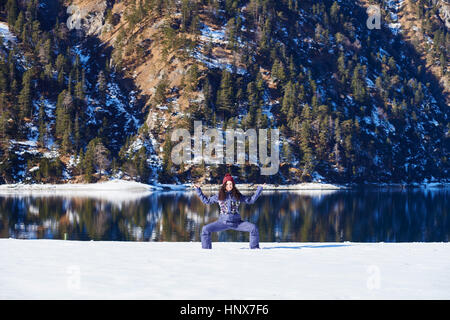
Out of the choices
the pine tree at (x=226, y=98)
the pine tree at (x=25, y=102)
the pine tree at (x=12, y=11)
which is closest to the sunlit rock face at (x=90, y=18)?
the pine tree at (x=12, y=11)

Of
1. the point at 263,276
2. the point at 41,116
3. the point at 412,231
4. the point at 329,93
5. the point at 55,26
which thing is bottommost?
the point at 412,231

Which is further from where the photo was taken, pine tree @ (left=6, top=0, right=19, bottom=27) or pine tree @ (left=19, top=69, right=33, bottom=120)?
pine tree @ (left=6, top=0, right=19, bottom=27)

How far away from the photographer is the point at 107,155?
426 ft

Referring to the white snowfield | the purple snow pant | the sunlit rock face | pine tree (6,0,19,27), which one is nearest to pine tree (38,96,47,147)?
pine tree (6,0,19,27)

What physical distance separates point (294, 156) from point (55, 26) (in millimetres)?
101386

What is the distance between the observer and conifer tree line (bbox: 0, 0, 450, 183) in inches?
5531

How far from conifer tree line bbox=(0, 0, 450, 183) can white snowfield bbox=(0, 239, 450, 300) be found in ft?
368

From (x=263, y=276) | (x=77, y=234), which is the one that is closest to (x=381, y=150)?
(x=77, y=234)

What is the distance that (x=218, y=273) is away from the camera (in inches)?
497

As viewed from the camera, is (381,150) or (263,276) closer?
(263,276)

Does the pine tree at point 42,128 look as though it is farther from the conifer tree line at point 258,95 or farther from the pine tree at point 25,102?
the pine tree at point 25,102

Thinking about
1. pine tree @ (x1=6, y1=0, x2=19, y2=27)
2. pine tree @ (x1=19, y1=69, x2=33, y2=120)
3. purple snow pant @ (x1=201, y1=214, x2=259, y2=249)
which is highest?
pine tree @ (x1=6, y1=0, x2=19, y2=27)

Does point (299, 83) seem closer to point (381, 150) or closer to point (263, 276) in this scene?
point (381, 150)

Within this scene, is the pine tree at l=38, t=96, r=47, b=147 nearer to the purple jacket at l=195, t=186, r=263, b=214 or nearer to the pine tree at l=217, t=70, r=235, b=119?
the pine tree at l=217, t=70, r=235, b=119
